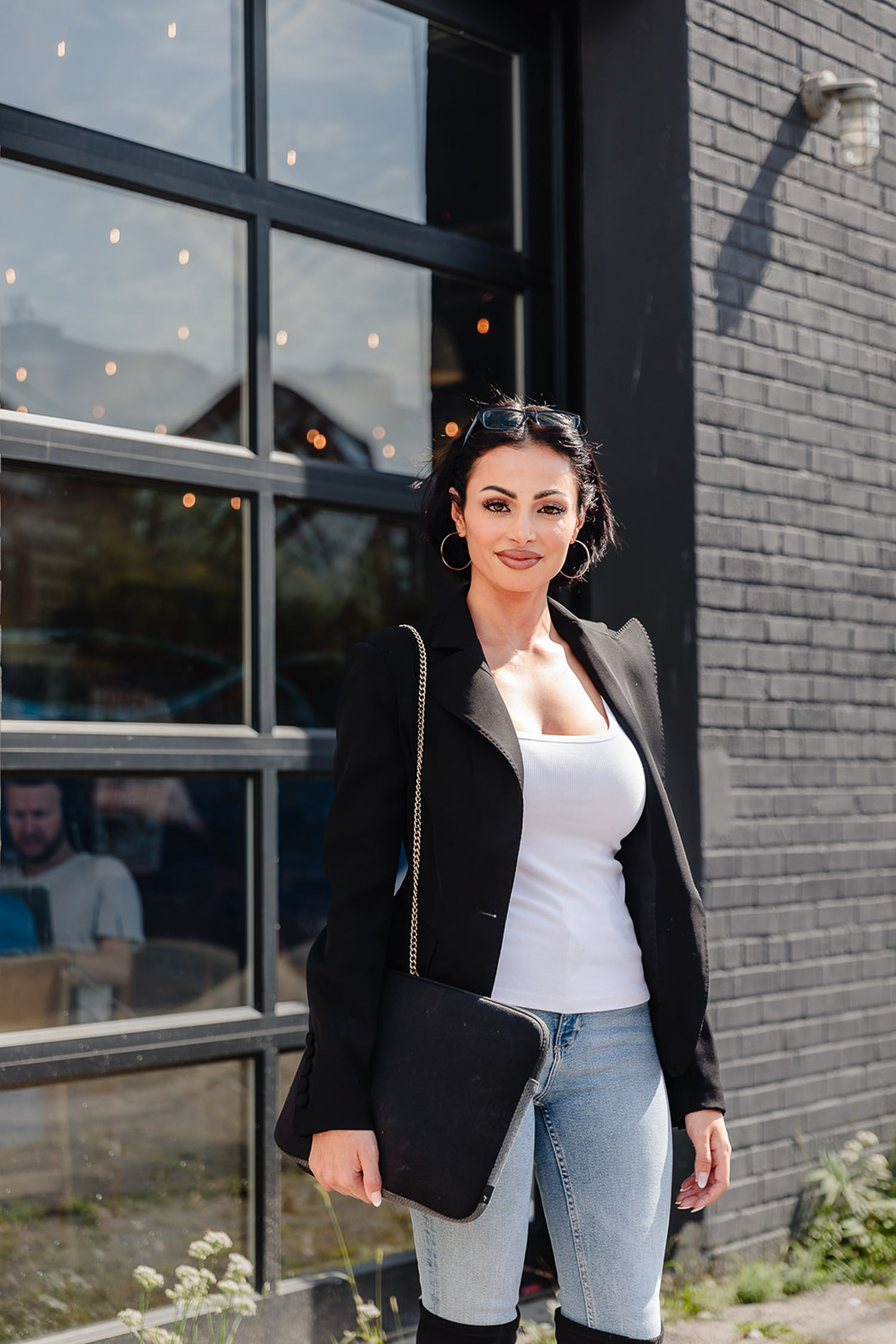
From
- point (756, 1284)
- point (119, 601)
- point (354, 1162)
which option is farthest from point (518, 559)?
point (756, 1284)

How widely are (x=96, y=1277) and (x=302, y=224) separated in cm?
249

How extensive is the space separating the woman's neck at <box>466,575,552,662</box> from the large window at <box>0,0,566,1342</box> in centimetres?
110

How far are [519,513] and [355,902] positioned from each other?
0.64 m

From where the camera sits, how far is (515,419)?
6.92ft

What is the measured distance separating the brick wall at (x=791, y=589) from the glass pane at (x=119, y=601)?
1301 mm

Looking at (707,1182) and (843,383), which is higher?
(843,383)

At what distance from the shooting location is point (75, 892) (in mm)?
2873

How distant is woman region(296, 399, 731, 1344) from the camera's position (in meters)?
1.89

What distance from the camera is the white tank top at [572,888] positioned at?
1942mm

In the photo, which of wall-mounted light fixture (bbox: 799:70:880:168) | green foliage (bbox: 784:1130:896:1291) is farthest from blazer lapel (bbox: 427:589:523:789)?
wall-mounted light fixture (bbox: 799:70:880:168)

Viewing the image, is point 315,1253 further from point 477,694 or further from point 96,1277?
point 477,694

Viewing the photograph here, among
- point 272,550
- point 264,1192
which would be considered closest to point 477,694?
point 272,550

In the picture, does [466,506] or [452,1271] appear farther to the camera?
[466,506]

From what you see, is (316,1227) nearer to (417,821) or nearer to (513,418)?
(417,821)
